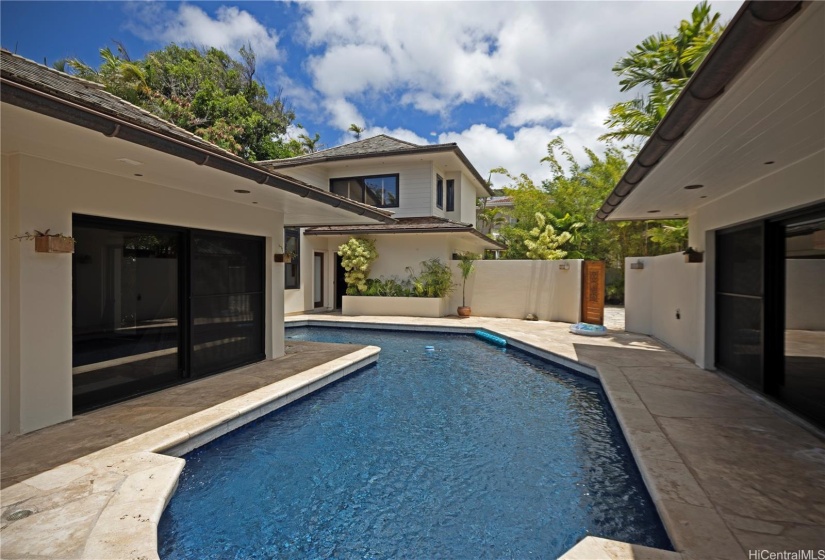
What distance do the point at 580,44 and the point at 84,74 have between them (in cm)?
2716

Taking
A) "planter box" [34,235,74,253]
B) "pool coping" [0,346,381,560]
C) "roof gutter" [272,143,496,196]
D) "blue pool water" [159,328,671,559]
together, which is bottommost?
"blue pool water" [159,328,671,559]

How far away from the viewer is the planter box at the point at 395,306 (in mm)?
15359

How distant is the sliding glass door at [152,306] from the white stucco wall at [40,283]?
31 cm

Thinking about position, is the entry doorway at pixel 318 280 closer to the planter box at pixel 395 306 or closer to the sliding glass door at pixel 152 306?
the planter box at pixel 395 306

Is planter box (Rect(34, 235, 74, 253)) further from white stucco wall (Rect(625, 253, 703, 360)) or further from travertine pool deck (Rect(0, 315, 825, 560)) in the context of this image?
white stucco wall (Rect(625, 253, 703, 360))

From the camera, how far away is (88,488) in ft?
10.7

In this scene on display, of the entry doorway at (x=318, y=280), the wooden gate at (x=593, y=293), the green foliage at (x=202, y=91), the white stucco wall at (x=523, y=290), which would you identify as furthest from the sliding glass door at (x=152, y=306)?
the green foliage at (x=202, y=91)

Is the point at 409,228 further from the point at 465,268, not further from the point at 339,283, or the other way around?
the point at 339,283

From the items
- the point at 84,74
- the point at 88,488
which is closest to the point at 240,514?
the point at 88,488

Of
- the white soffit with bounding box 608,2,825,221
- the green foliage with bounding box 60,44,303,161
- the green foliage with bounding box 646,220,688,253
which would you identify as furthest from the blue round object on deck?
the green foliage with bounding box 60,44,303,161

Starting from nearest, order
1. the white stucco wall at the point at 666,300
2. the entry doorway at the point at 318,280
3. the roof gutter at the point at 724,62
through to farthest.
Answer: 1. the roof gutter at the point at 724,62
2. the white stucco wall at the point at 666,300
3. the entry doorway at the point at 318,280

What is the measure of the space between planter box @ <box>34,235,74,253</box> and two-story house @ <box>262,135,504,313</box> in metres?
10.9

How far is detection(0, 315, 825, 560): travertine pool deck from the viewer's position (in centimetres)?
264

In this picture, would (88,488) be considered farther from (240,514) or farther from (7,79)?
(7,79)
